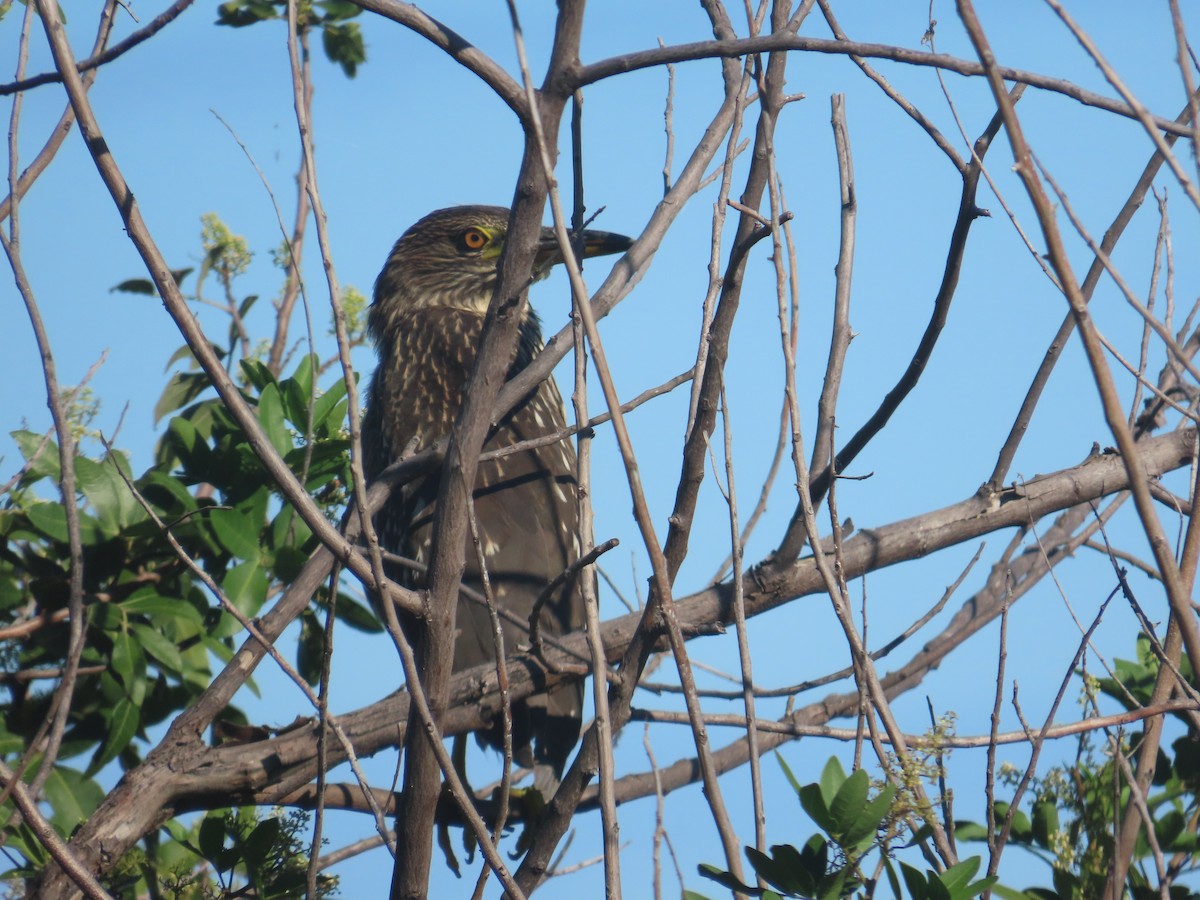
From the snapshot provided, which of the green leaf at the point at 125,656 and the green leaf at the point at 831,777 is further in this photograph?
the green leaf at the point at 125,656

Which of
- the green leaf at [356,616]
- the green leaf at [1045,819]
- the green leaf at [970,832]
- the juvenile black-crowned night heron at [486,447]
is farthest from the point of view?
the green leaf at [356,616]

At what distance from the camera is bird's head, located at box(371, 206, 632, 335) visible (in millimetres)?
5738

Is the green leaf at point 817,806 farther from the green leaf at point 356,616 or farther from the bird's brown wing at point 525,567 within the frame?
the green leaf at point 356,616

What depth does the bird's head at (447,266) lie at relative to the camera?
18.8 ft

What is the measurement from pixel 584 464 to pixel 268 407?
5.33ft

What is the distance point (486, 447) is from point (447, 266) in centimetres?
191

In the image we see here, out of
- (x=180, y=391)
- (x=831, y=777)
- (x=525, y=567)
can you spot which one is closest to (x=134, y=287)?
(x=180, y=391)

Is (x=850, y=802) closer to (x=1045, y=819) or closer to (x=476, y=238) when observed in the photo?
(x=1045, y=819)

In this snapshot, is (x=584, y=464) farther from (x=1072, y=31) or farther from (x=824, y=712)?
(x=824, y=712)

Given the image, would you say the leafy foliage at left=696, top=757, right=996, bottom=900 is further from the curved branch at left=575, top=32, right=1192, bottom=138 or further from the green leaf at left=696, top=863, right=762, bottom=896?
the curved branch at left=575, top=32, right=1192, bottom=138

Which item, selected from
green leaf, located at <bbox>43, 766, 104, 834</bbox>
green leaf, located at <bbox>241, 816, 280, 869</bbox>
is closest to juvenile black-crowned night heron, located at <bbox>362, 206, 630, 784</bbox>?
green leaf, located at <bbox>241, 816, 280, 869</bbox>

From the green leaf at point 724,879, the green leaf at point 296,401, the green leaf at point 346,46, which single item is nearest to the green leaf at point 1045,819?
the green leaf at point 724,879

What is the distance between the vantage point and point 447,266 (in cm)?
584

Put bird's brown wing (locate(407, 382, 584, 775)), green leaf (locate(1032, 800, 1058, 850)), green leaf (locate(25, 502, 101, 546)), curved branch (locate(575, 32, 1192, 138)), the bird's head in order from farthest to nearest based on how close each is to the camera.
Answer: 1. the bird's head
2. bird's brown wing (locate(407, 382, 584, 775))
3. green leaf (locate(25, 502, 101, 546))
4. green leaf (locate(1032, 800, 1058, 850))
5. curved branch (locate(575, 32, 1192, 138))
